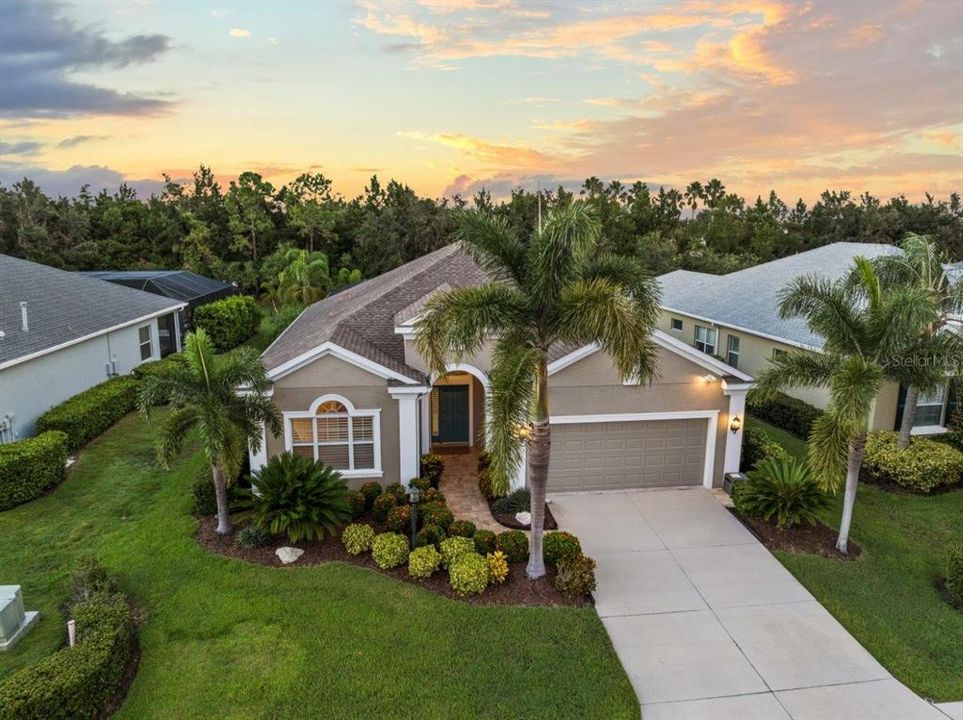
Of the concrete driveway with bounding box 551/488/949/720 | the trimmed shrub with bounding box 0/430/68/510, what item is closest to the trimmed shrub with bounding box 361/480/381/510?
the concrete driveway with bounding box 551/488/949/720

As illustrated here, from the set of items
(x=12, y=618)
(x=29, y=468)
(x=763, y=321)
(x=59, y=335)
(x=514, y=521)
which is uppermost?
(x=763, y=321)

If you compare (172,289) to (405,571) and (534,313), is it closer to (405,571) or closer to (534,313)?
(405,571)

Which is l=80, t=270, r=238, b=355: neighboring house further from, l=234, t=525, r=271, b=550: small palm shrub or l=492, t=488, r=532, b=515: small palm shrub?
l=492, t=488, r=532, b=515: small palm shrub

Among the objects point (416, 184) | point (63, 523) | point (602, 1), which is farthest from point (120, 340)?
point (416, 184)

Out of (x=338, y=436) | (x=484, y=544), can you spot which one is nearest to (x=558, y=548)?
(x=484, y=544)

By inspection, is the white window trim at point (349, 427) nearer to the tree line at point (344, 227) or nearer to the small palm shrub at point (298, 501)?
the small palm shrub at point (298, 501)

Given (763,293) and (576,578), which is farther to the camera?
(763,293)
